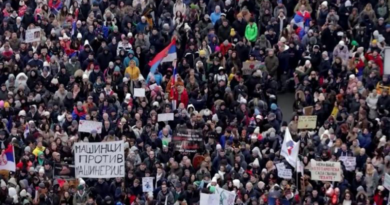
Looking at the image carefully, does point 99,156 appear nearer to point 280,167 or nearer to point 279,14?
point 280,167

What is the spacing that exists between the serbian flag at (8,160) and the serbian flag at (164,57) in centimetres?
587

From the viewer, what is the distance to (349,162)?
56594 mm

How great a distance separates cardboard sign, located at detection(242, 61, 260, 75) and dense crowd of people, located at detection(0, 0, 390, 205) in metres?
0.08

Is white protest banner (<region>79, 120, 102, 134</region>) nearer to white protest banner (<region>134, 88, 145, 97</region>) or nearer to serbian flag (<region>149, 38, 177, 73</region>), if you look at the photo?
white protest banner (<region>134, 88, 145, 97</region>)

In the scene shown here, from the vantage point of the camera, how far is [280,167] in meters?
56.3

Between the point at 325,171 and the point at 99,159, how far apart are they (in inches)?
229

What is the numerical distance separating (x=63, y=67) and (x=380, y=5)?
362 inches

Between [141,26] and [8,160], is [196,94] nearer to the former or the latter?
[141,26]

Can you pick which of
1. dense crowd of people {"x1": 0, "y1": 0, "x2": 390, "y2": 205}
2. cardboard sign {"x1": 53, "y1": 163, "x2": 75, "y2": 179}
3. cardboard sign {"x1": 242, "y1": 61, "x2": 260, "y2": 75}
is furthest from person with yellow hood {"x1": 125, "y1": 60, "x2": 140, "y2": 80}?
cardboard sign {"x1": 53, "y1": 163, "x2": 75, "y2": 179}

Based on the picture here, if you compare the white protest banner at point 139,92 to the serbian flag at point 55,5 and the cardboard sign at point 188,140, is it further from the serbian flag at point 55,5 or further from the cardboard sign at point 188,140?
the serbian flag at point 55,5

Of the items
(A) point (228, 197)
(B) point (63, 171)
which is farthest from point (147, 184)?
(A) point (228, 197)

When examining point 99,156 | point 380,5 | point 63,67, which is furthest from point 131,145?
point 380,5

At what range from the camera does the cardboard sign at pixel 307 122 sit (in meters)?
58.4

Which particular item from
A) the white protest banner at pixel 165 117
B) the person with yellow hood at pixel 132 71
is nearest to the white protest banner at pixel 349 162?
the white protest banner at pixel 165 117
